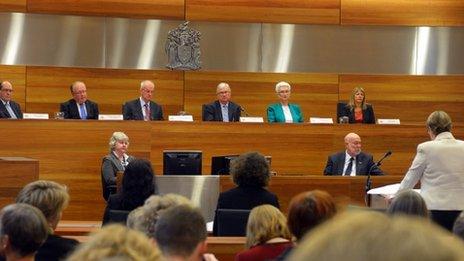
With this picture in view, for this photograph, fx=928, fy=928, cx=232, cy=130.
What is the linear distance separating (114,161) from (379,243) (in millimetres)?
8650

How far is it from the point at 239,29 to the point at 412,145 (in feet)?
11.6

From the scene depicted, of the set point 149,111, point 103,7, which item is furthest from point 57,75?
point 149,111

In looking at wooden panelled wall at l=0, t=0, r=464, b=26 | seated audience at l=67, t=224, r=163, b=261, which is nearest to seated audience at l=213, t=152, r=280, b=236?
seated audience at l=67, t=224, r=163, b=261

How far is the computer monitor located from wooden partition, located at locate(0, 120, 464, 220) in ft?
3.79

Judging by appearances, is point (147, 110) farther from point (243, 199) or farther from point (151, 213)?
point (151, 213)

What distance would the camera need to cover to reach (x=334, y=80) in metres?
13.2

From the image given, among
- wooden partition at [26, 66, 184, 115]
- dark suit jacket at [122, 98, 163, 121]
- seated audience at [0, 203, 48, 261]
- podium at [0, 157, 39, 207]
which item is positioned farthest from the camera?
wooden partition at [26, 66, 184, 115]

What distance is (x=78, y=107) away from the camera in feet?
36.1

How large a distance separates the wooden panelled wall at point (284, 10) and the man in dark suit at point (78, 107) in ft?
6.80

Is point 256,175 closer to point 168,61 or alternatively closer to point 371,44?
point 168,61

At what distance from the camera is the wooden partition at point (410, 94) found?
1320 centimetres

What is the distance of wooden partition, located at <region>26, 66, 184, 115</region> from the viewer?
1245 centimetres

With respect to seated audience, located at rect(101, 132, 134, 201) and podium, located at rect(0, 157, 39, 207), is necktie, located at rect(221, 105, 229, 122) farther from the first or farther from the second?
podium, located at rect(0, 157, 39, 207)

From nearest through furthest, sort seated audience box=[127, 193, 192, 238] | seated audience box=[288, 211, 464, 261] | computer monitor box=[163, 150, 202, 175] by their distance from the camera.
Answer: seated audience box=[288, 211, 464, 261] → seated audience box=[127, 193, 192, 238] → computer monitor box=[163, 150, 202, 175]
